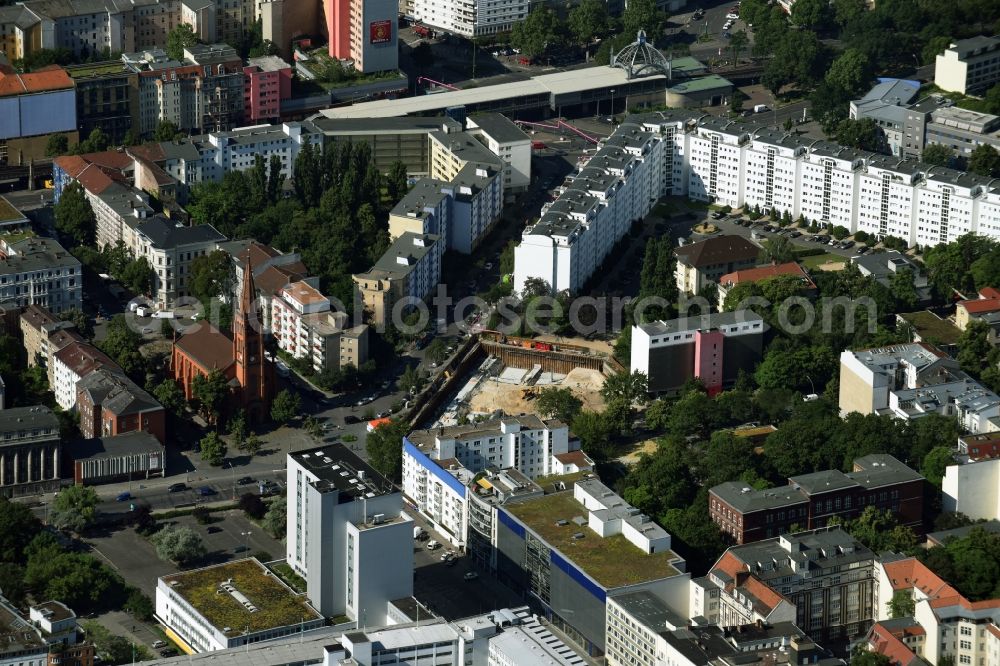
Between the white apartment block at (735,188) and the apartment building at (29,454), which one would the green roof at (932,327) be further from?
the apartment building at (29,454)

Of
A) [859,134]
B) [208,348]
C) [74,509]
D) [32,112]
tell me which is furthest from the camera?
[859,134]

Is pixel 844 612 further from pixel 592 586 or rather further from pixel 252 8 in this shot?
pixel 252 8

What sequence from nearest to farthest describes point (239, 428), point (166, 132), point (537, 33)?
point (239, 428), point (166, 132), point (537, 33)

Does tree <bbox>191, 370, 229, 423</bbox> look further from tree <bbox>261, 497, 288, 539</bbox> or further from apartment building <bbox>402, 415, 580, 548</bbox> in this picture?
apartment building <bbox>402, 415, 580, 548</bbox>

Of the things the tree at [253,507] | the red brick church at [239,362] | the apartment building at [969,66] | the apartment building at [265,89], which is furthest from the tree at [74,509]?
the apartment building at [969,66]

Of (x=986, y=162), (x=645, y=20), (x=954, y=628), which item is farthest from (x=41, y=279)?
(x=986, y=162)

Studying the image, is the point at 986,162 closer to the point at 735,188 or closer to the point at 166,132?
the point at 735,188

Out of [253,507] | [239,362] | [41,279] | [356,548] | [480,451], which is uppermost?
[41,279]

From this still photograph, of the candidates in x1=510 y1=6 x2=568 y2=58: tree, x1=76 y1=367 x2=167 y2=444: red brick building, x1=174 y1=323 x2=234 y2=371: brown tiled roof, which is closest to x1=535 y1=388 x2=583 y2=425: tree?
x1=174 y1=323 x2=234 y2=371: brown tiled roof
